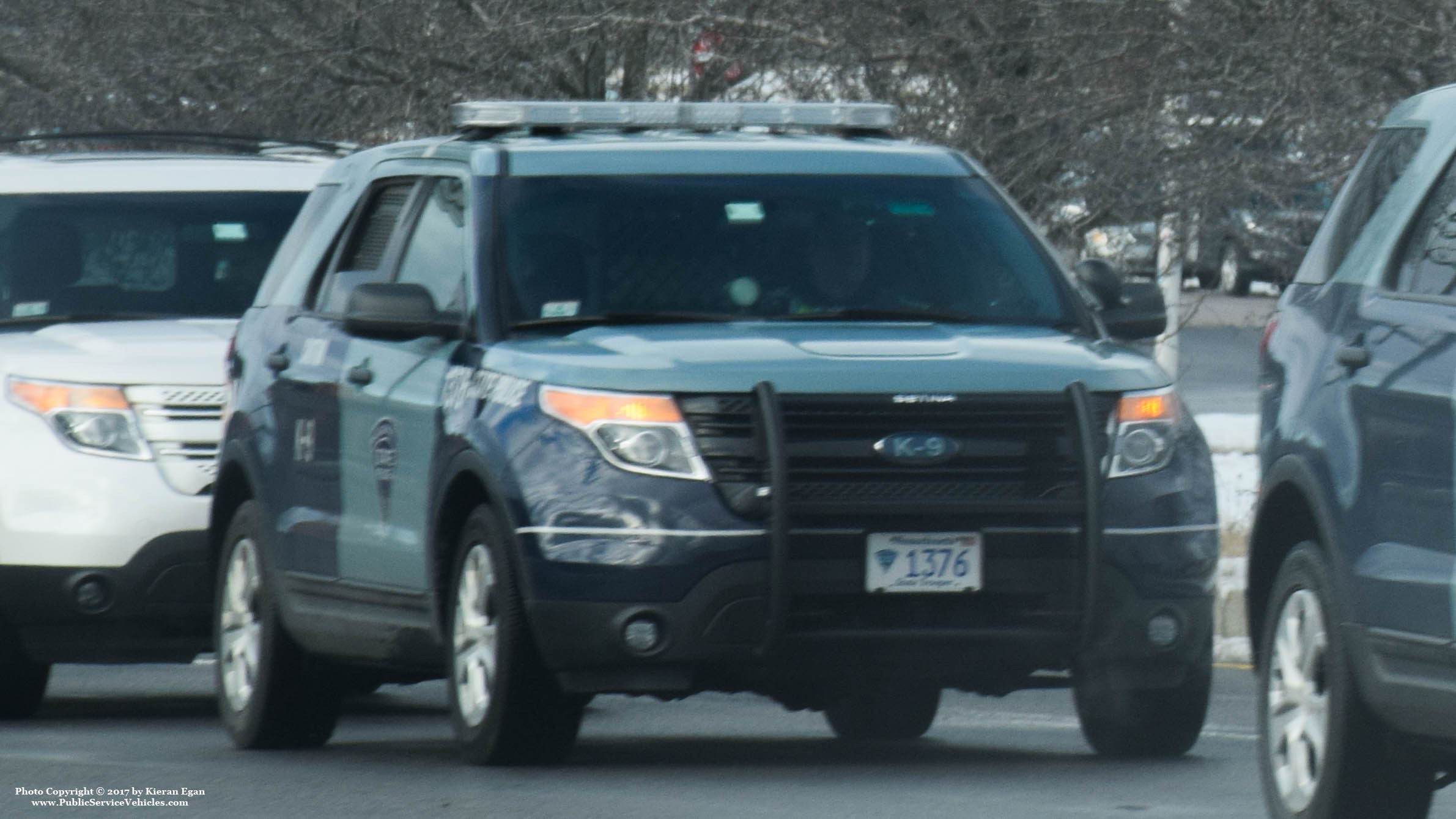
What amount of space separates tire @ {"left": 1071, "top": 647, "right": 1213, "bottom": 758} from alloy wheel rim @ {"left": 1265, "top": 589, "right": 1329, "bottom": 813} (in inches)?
62.3

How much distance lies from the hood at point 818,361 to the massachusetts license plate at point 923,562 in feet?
1.24

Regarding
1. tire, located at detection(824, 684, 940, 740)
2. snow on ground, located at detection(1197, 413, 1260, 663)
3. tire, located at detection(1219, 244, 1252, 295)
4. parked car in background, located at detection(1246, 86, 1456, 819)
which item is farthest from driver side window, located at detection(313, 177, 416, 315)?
tire, located at detection(1219, 244, 1252, 295)

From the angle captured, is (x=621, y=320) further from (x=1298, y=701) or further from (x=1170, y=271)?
(x=1170, y=271)

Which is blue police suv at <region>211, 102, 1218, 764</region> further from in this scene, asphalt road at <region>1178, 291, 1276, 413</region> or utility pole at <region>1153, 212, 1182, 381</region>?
asphalt road at <region>1178, 291, 1276, 413</region>

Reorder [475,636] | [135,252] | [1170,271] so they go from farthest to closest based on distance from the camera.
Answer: [1170,271] → [135,252] → [475,636]

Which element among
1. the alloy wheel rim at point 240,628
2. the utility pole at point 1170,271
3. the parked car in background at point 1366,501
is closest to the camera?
the parked car in background at point 1366,501

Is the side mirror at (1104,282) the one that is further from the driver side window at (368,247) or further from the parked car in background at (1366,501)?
the driver side window at (368,247)

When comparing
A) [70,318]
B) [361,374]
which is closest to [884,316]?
[361,374]

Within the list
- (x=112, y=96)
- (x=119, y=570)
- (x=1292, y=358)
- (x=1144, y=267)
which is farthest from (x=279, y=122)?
(x=1292, y=358)

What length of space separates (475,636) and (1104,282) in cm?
216

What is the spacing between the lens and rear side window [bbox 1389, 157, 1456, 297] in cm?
688

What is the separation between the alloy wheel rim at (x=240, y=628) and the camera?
1034 centimetres

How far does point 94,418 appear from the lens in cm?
1099

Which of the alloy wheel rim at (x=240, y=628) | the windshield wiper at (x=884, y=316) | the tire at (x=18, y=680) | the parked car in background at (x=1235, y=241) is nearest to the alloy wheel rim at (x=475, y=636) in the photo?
the windshield wiper at (x=884, y=316)
